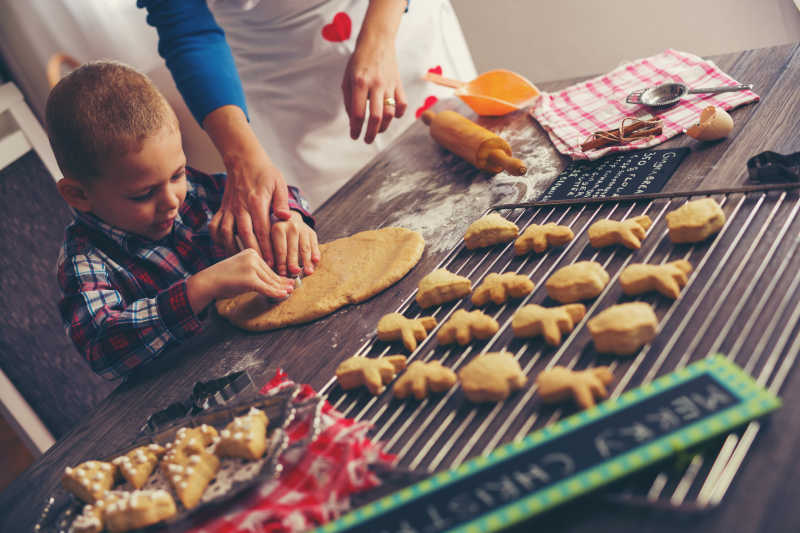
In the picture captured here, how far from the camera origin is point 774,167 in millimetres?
957

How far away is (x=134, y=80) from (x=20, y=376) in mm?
1665

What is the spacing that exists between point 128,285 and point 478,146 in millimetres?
840

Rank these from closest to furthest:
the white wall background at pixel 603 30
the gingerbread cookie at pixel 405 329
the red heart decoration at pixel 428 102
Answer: the gingerbread cookie at pixel 405 329, the red heart decoration at pixel 428 102, the white wall background at pixel 603 30

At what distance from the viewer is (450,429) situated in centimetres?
76

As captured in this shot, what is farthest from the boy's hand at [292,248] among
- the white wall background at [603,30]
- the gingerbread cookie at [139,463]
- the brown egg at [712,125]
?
the white wall background at [603,30]

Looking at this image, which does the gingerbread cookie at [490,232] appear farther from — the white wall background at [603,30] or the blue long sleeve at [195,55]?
the white wall background at [603,30]

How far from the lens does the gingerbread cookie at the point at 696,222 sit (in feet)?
2.90

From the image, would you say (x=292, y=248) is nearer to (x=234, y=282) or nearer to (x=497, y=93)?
(x=234, y=282)

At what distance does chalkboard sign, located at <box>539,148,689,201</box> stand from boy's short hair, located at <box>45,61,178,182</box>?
83 centimetres

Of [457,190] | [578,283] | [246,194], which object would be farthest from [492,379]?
[246,194]

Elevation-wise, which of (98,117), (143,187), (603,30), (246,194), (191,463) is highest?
(98,117)

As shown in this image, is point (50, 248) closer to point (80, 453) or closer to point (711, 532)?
point (80, 453)

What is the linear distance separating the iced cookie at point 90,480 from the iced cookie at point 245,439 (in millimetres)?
161

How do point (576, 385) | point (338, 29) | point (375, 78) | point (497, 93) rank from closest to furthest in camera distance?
point (576, 385) < point (375, 78) < point (497, 93) < point (338, 29)
